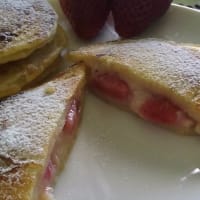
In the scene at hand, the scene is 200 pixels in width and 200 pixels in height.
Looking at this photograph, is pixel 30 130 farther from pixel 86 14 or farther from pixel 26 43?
pixel 86 14

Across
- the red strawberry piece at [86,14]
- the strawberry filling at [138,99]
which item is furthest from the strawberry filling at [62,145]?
the red strawberry piece at [86,14]

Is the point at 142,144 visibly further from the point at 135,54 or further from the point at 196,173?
the point at 135,54

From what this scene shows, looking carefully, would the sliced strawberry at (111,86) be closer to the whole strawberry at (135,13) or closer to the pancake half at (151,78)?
the pancake half at (151,78)

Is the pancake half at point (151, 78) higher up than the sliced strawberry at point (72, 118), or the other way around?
the pancake half at point (151, 78)

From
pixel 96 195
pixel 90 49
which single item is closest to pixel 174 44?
pixel 90 49

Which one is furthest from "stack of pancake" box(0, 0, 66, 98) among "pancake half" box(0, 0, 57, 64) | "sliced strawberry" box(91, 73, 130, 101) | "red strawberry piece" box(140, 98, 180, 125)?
"red strawberry piece" box(140, 98, 180, 125)

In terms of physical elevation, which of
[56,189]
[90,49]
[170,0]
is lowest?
[56,189]
